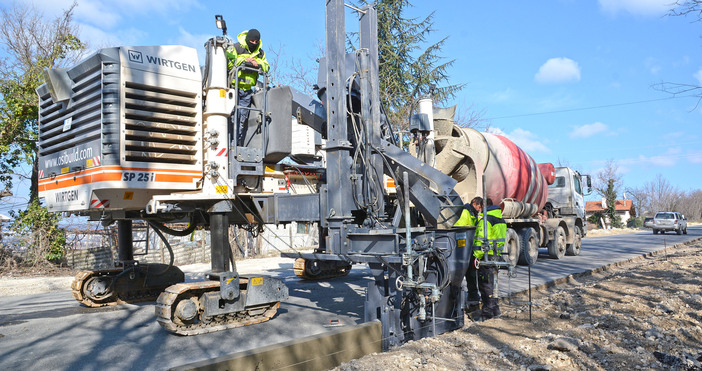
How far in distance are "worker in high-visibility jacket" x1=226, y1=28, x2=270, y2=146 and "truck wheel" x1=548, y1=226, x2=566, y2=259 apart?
12.8 meters

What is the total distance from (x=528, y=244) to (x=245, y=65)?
10.2m

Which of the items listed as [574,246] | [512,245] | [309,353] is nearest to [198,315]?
[309,353]

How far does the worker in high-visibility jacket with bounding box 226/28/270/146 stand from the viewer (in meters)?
7.20

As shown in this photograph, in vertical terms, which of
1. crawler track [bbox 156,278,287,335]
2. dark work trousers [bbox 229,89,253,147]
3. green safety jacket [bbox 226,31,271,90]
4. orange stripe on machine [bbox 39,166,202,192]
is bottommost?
crawler track [bbox 156,278,287,335]

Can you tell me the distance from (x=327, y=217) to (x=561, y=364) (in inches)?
128

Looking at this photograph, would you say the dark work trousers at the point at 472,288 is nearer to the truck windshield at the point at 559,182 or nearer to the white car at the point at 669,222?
the truck windshield at the point at 559,182

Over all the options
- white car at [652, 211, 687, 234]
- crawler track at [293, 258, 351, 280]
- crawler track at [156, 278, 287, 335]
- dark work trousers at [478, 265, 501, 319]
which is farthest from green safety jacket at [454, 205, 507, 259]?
white car at [652, 211, 687, 234]

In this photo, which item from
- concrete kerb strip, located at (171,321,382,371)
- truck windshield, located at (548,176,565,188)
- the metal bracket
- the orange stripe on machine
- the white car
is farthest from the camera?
the white car

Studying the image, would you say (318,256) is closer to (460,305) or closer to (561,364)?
(460,305)

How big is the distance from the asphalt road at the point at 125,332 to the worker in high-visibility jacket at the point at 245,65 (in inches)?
110

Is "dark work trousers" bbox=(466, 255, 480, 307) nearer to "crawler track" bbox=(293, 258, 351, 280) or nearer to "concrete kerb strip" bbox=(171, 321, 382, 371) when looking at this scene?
"concrete kerb strip" bbox=(171, 321, 382, 371)

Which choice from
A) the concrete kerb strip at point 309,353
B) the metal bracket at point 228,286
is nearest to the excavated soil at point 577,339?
the concrete kerb strip at point 309,353

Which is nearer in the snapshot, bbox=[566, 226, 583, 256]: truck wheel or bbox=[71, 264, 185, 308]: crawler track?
bbox=[71, 264, 185, 308]: crawler track

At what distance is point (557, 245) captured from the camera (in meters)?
17.0
